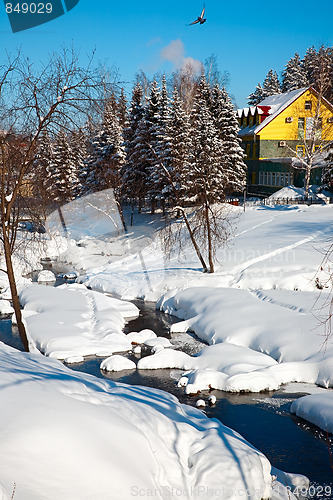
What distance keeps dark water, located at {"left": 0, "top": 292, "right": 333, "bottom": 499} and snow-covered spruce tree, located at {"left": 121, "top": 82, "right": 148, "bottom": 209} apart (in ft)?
72.0

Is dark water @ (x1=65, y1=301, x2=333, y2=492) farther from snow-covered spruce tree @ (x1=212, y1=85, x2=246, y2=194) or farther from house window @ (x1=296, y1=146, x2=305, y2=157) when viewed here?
house window @ (x1=296, y1=146, x2=305, y2=157)

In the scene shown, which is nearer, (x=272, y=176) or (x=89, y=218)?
(x=89, y=218)

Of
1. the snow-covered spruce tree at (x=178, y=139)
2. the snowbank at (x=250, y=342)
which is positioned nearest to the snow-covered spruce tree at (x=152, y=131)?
the snow-covered spruce tree at (x=178, y=139)

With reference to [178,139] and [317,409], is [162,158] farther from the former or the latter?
[317,409]

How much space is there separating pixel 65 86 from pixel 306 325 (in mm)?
10618

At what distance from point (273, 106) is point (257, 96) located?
24139mm

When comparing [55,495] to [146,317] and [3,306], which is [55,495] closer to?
[146,317]

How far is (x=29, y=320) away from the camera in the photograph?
17609 mm

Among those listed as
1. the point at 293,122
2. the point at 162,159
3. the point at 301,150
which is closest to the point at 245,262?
the point at 162,159

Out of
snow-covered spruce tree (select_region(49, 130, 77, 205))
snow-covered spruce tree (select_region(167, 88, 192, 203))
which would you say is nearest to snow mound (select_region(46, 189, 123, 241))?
snow-covered spruce tree (select_region(49, 130, 77, 205))

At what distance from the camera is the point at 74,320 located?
17.9 m

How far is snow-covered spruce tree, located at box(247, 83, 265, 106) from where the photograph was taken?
64.6m

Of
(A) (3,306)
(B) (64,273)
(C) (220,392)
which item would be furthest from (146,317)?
(B) (64,273)

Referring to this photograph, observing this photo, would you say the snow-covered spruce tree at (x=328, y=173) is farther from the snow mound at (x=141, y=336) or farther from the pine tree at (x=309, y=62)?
the pine tree at (x=309, y=62)
